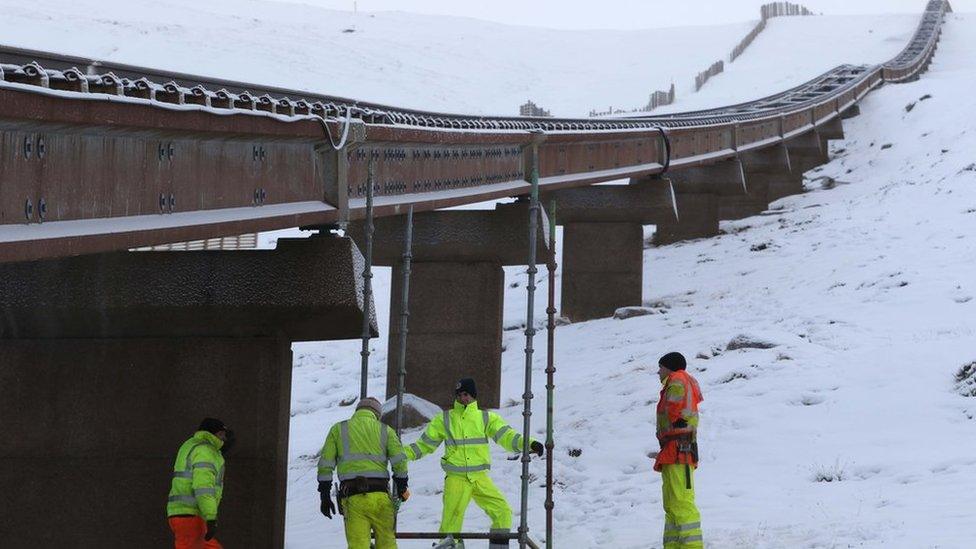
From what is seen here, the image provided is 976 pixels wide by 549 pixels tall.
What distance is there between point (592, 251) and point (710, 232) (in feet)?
25.9

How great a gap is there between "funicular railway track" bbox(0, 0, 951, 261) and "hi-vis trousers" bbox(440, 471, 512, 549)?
2.59 meters

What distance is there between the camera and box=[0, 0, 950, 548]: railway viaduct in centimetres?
989

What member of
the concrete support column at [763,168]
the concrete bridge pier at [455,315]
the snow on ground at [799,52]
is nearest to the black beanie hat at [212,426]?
the concrete bridge pier at [455,315]

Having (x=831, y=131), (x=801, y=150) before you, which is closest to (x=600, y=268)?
Answer: (x=801, y=150)

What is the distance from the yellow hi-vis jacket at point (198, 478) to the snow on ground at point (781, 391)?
3.29 m

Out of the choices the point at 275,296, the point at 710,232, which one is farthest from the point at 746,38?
the point at 275,296

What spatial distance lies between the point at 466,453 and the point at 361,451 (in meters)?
1.17

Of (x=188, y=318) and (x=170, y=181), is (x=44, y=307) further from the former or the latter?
(x=170, y=181)

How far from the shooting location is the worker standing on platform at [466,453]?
12.9 m

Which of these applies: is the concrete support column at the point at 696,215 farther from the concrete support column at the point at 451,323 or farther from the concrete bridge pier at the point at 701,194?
the concrete support column at the point at 451,323

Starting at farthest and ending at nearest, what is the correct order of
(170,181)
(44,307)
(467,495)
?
(44,307) → (467,495) → (170,181)

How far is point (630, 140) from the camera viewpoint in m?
28.8

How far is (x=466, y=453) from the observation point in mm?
12898

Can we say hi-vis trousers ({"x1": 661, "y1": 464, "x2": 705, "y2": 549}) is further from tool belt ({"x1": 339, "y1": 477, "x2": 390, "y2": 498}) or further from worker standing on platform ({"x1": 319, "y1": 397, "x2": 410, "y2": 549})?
tool belt ({"x1": 339, "y1": 477, "x2": 390, "y2": 498})
